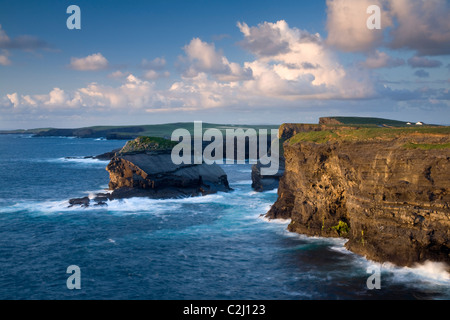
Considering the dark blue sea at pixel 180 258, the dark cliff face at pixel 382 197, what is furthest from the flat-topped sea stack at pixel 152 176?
the dark cliff face at pixel 382 197

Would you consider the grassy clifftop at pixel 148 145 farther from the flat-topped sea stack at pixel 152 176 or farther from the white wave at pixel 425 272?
the white wave at pixel 425 272

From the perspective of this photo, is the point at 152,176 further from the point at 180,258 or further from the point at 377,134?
the point at 377,134

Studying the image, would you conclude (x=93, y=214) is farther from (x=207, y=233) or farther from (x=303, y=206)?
(x=303, y=206)

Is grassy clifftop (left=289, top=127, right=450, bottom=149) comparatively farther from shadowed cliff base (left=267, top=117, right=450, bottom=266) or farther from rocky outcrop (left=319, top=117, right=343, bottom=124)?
rocky outcrop (left=319, top=117, right=343, bottom=124)

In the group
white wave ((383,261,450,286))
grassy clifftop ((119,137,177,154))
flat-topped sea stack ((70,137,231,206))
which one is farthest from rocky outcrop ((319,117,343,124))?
white wave ((383,261,450,286))

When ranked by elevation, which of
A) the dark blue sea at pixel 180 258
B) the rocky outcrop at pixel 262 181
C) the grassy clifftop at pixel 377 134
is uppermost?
the grassy clifftop at pixel 377 134

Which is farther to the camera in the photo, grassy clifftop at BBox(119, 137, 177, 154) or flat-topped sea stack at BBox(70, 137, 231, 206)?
grassy clifftop at BBox(119, 137, 177, 154)
